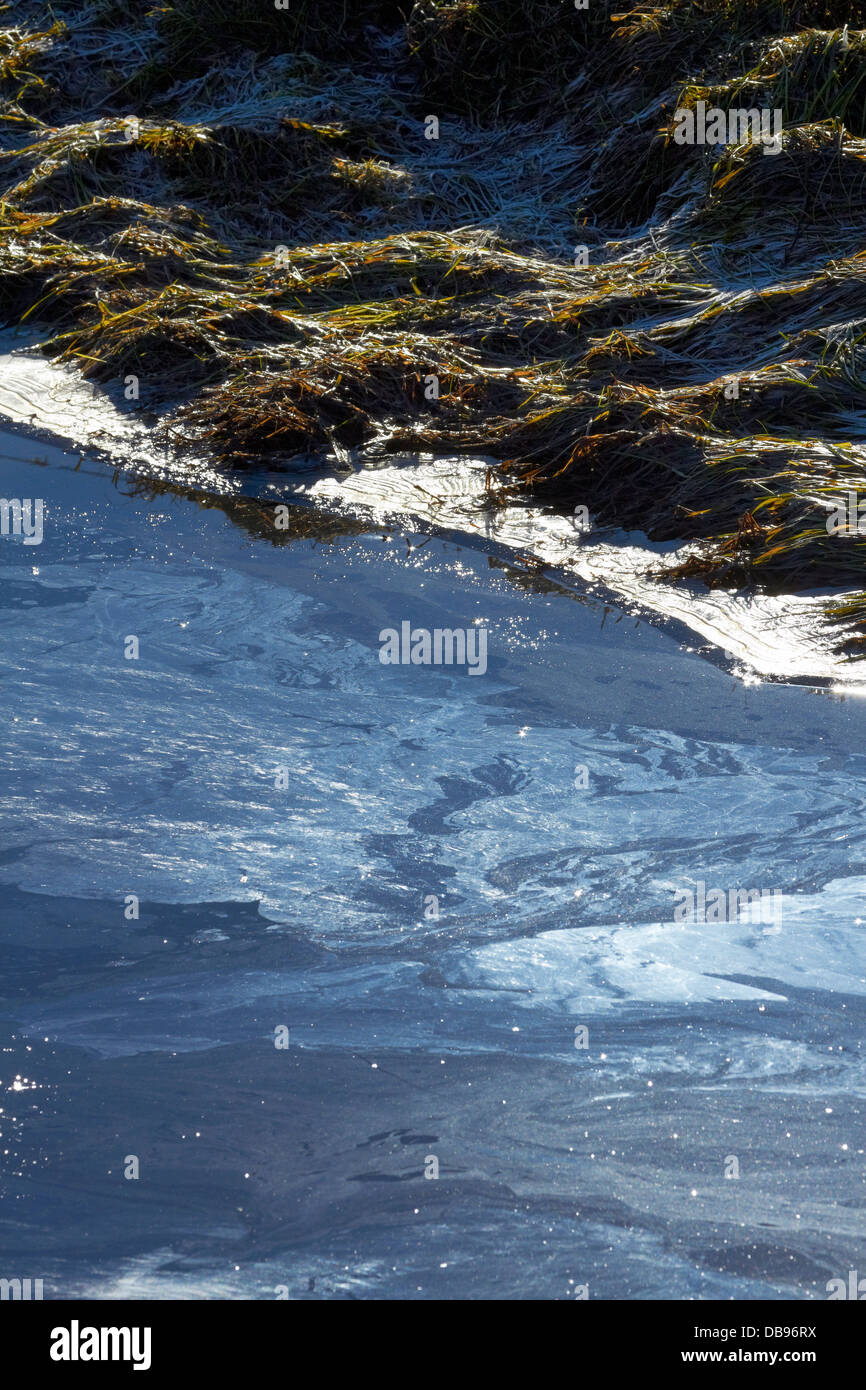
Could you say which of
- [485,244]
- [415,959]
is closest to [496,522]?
[415,959]

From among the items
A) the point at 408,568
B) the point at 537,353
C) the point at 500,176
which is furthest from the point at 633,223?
the point at 408,568

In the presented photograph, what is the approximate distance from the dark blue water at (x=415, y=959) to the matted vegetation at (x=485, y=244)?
0.65 meters

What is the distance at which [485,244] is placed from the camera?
3.99m

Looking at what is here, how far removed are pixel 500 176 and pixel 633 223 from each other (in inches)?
25.8

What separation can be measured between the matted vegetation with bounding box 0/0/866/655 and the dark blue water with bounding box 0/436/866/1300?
0.65 meters

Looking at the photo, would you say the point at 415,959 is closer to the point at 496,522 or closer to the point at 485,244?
the point at 496,522

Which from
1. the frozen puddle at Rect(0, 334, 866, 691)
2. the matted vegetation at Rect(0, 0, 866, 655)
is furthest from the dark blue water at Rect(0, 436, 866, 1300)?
the matted vegetation at Rect(0, 0, 866, 655)

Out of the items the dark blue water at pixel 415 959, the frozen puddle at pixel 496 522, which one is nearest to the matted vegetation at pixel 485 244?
the frozen puddle at pixel 496 522

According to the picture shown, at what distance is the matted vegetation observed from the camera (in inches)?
115

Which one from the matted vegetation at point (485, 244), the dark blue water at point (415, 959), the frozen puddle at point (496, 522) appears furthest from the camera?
the matted vegetation at point (485, 244)

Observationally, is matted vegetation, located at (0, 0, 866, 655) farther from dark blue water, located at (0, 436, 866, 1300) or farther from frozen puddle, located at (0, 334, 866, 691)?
dark blue water, located at (0, 436, 866, 1300)

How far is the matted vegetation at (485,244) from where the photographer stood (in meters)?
2.93

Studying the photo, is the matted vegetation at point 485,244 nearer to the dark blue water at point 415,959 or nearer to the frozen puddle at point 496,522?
the frozen puddle at point 496,522
